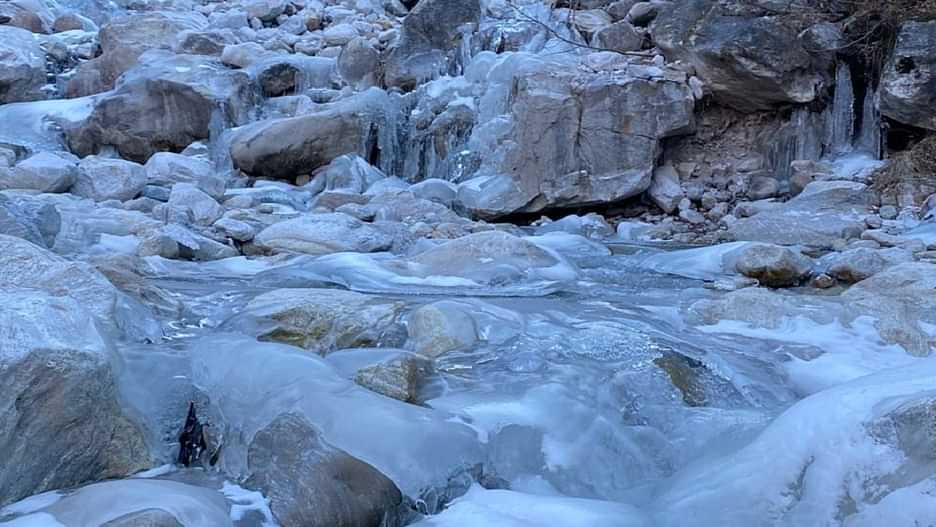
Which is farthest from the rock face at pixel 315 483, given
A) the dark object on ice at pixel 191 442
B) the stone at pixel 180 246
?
the stone at pixel 180 246

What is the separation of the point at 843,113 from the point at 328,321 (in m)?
6.63

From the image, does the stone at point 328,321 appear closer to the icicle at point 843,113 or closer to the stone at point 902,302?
the stone at point 902,302

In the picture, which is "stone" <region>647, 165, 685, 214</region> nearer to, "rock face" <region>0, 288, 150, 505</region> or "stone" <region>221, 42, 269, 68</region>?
"stone" <region>221, 42, 269, 68</region>

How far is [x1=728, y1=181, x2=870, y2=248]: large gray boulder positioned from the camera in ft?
19.9

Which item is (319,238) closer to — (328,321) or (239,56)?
(328,321)

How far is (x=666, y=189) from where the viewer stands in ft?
A: 26.9

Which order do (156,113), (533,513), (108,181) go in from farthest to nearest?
1. (156,113)
2. (108,181)
3. (533,513)

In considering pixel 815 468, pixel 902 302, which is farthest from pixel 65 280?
pixel 902 302

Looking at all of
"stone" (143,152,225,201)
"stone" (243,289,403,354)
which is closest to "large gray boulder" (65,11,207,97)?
"stone" (143,152,225,201)

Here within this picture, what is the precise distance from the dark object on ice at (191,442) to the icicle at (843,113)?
7.23 m

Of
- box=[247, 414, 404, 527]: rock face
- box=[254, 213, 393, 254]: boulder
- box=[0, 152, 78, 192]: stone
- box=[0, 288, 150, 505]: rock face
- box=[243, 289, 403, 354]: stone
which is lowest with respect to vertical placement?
box=[0, 152, 78, 192]: stone

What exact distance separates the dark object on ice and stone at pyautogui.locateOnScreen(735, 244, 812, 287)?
10.7 ft

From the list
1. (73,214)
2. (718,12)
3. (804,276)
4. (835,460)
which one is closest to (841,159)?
(718,12)

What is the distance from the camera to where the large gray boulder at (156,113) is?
1032 centimetres
